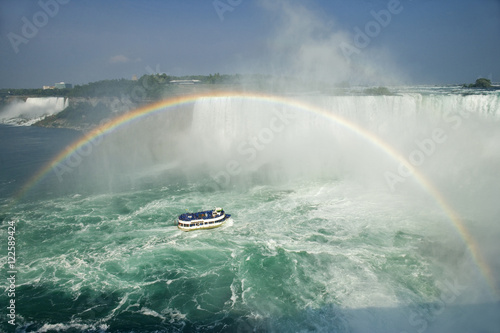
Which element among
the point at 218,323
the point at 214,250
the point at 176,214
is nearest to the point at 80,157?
the point at 176,214

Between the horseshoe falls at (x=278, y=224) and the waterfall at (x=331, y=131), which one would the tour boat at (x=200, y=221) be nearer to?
the horseshoe falls at (x=278, y=224)

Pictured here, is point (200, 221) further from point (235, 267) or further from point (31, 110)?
point (31, 110)

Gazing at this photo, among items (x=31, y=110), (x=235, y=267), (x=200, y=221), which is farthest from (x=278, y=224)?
(x=31, y=110)

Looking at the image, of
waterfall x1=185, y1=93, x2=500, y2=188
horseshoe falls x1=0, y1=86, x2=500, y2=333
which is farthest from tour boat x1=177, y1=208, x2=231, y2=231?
waterfall x1=185, y1=93, x2=500, y2=188

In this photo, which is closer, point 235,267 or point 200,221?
point 235,267

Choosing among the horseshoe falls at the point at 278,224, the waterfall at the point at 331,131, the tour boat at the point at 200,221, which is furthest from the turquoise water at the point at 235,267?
the waterfall at the point at 331,131

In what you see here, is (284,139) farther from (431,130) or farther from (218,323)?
(218,323)

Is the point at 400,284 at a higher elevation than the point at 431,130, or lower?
lower
